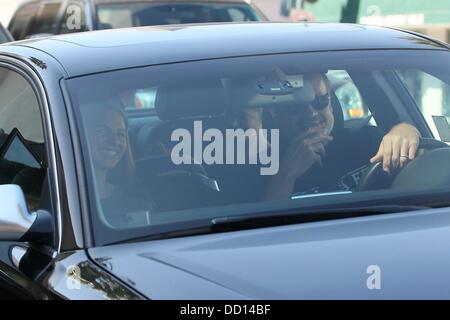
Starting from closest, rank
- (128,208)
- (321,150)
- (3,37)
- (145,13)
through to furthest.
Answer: (128,208) < (321,150) < (3,37) < (145,13)

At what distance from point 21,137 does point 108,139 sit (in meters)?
0.54

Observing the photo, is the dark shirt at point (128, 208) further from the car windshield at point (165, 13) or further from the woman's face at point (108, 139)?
the car windshield at point (165, 13)

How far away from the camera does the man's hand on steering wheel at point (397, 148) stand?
11.3 feet

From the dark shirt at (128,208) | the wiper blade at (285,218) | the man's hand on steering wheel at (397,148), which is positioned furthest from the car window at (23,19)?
the wiper blade at (285,218)

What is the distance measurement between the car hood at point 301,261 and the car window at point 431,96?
3.12 ft

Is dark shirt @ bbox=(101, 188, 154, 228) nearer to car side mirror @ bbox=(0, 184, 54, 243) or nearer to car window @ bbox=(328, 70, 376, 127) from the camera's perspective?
car side mirror @ bbox=(0, 184, 54, 243)

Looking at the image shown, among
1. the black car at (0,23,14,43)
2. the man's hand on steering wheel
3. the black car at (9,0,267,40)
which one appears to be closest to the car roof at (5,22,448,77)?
the man's hand on steering wheel

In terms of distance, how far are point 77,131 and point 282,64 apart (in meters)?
0.78

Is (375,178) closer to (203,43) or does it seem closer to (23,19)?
(203,43)

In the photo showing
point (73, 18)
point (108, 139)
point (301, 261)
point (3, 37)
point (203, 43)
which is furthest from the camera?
point (73, 18)

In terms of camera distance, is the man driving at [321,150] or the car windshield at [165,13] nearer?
the man driving at [321,150]

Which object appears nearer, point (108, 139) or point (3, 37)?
point (108, 139)

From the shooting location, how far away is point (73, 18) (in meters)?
11.0

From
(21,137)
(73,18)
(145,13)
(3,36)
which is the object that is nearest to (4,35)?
A: (3,36)
